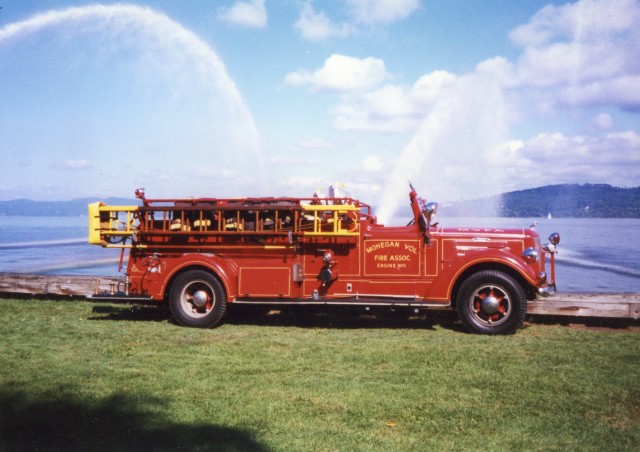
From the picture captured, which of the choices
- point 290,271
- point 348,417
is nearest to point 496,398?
A: point 348,417

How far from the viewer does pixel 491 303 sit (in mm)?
8609

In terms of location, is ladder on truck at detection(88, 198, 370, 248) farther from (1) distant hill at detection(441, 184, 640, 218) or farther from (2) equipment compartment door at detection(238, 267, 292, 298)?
(1) distant hill at detection(441, 184, 640, 218)

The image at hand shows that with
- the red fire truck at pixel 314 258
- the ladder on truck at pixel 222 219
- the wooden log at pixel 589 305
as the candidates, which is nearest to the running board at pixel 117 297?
the red fire truck at pixel 314 258

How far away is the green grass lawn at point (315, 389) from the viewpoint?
4.54 meters

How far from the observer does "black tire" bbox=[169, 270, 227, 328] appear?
365 inches

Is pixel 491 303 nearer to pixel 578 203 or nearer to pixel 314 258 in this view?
pixel 314 258

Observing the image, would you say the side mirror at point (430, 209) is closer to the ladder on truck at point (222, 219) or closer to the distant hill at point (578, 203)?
the ladder on truck at point (222, 219)

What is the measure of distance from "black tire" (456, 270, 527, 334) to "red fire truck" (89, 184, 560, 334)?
0.6 inches

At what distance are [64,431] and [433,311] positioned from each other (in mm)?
7242

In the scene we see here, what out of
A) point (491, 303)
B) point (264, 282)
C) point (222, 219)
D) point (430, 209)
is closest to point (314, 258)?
point (264, 282)

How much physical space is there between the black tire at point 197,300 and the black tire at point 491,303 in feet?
12.0

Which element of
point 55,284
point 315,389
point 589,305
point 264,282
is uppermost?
point 264,282

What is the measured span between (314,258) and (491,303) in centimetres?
271

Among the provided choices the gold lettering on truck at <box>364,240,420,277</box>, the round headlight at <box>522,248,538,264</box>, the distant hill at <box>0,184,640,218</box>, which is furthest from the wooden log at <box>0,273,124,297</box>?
the distant hill at <box>0,184,640,218</box>
